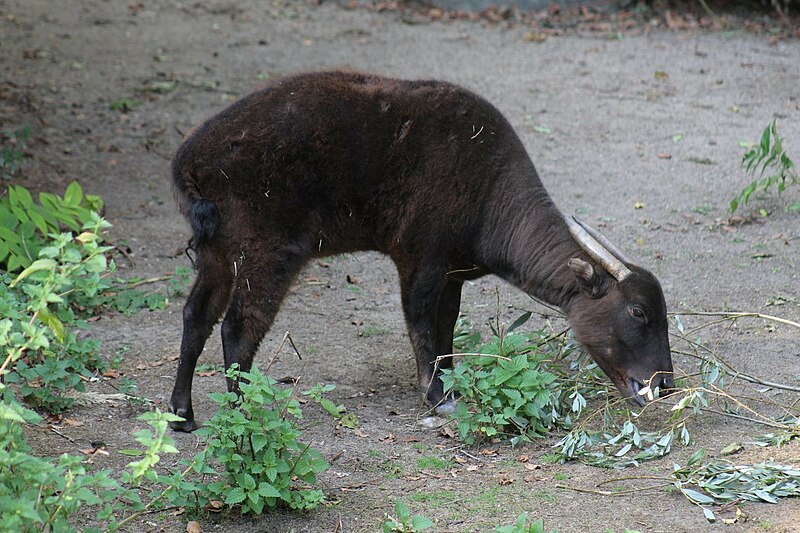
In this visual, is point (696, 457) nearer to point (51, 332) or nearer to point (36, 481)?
point (36, 481)

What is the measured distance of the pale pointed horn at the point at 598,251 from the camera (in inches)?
202

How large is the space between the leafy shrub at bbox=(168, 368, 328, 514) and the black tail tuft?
3.66ft

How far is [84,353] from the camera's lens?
5.28m

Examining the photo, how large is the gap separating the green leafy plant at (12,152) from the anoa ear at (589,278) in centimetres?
523

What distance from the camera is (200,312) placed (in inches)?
208

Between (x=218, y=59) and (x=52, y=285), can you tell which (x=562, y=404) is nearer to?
(x=52, y=285)

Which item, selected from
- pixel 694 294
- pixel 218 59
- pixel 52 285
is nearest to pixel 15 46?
pixel 218 59

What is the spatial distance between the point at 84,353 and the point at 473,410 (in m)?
2.12

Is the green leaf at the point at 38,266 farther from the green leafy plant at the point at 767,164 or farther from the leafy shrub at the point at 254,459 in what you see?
the green leafy plant at the point at 767,164

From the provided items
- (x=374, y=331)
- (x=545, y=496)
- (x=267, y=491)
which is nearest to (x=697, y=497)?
(x=545, y=496)

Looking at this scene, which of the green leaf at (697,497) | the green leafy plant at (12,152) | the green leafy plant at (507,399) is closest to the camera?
the green leaf at (697,497)

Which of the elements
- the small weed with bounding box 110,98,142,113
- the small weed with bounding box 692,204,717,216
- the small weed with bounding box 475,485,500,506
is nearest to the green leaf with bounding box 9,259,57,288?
the small weed with bounding box 475,485,500,506

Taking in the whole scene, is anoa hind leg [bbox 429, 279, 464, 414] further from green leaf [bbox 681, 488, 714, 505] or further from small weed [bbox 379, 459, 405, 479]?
green leaf [bbox 681, 488, 714, 505]

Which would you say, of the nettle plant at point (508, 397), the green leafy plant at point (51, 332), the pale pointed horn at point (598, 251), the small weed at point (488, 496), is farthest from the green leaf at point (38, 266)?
the pale pointed horn at point (598, 251)
